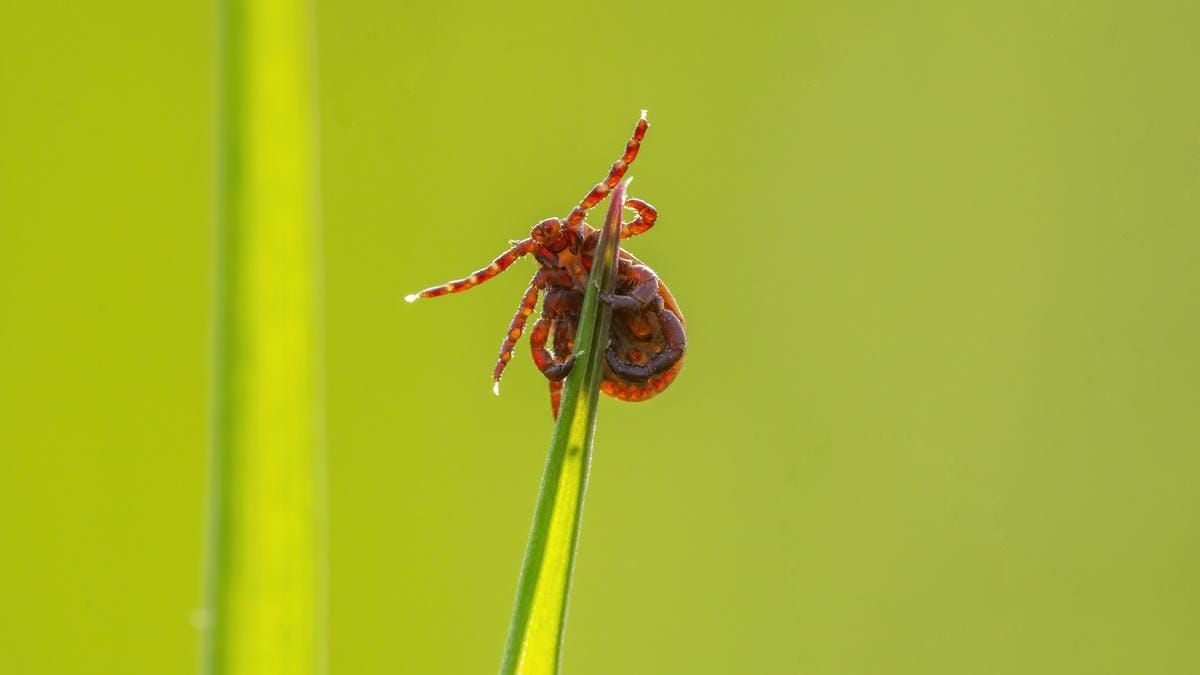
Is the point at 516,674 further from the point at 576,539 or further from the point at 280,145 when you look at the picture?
the point at 280,145

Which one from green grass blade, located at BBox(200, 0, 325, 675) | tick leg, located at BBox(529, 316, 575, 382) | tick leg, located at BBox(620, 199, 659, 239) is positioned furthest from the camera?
tick leg, located at BBox(620, 199, 659, 239)

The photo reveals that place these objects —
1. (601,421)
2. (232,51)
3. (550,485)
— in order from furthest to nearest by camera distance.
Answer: (601,421)
(550,485)
(232,51)

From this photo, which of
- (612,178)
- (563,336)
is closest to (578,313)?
(563,336)

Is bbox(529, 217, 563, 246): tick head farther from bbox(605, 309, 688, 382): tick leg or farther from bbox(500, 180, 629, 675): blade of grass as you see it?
bbox(500, 180, 629, 675): blade of grass

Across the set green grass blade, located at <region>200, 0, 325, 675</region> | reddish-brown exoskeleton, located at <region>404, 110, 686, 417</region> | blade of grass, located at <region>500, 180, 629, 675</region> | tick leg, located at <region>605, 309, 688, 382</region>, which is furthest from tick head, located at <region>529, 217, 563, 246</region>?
green grass blade, located at <region>200, 0, 325, 675</region>

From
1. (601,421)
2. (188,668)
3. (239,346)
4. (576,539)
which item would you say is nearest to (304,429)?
(239,346)

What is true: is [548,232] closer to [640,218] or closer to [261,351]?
[640,218]
